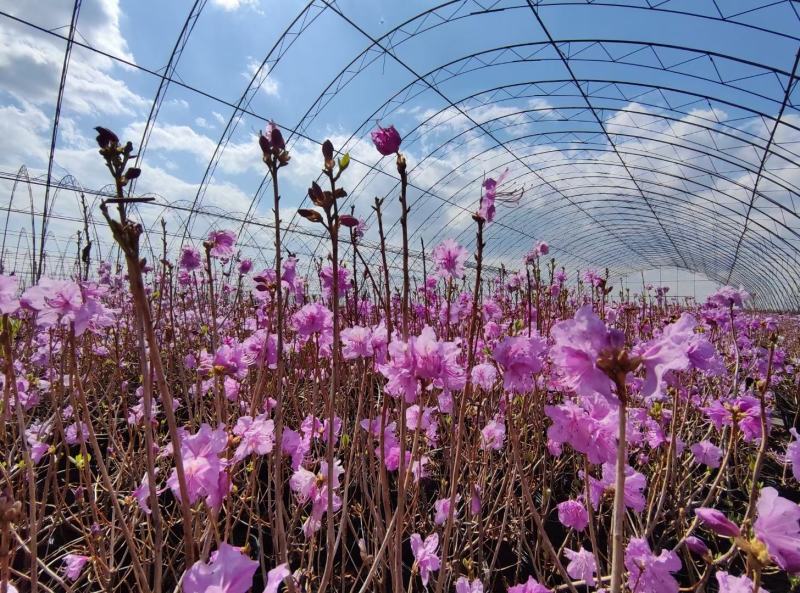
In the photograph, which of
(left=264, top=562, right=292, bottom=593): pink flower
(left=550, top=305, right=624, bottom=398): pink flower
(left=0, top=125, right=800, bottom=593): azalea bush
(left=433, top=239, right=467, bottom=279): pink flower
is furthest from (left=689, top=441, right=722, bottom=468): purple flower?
(left=264, top=562, right=292, bottom=593): pink flower

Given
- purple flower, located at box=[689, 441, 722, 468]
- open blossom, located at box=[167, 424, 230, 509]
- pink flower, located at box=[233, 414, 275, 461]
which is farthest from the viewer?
purple flower, located at box=[689, 441, 722, 468]

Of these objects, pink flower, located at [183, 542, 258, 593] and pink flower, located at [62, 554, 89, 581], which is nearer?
pink flower, located at [183, 542, 258, 593]

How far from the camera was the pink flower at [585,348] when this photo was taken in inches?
27.9

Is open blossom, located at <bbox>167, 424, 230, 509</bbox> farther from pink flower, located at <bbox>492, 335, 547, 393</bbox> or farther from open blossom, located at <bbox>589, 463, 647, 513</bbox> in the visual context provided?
open blossom, located at <bbox>589, 463, 647, 513</bbox>

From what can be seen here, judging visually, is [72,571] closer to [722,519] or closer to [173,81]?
[722,519]

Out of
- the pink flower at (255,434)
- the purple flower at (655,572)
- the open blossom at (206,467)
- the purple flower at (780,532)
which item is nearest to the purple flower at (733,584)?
the purple flower at (780,532)

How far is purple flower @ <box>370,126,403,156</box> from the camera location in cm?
128

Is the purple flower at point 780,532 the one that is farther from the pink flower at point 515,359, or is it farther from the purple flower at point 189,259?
the purple flower at point 189,259

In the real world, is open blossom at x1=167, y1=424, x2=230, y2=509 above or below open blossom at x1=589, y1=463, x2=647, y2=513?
above

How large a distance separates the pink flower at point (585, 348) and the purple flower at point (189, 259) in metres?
2.68

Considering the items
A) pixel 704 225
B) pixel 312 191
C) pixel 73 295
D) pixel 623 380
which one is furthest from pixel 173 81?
pixel 704 225

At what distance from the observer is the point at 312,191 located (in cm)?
96

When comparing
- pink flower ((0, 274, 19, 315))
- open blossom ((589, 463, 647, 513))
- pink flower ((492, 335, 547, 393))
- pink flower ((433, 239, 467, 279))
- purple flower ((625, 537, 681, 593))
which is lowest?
purple flower ((625, 537, 681, 593))

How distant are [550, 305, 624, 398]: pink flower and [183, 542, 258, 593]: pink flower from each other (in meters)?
0.57
